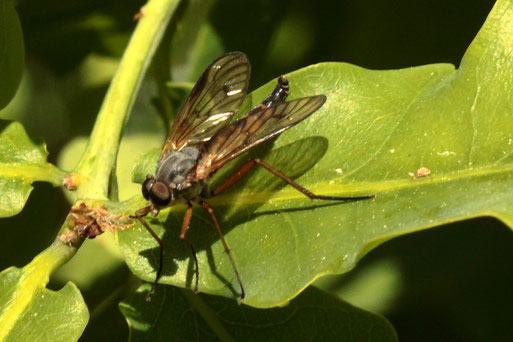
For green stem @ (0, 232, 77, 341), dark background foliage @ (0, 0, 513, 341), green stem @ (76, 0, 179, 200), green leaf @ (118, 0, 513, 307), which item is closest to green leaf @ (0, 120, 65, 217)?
green stem @ (76, 0, 179, 200)

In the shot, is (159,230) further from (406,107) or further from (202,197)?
(406,107)

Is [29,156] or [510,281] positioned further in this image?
[510,281]

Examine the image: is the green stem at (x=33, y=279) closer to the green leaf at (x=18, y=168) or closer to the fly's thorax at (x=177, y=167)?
the green leaf at (x=18, y=168)

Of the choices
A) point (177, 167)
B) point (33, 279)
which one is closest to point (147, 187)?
point (177, 167)

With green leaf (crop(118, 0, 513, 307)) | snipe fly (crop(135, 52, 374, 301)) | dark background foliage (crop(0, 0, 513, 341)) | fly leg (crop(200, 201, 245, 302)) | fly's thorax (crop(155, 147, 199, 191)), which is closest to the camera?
green leaf (crop(118, 0, 513, 307))

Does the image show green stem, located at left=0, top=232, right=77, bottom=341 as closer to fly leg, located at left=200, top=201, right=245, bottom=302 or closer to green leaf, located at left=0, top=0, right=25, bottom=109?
fly leg, located at left=200, top=201, right=245, bottom=302

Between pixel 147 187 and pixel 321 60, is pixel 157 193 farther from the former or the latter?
pixel 321 60

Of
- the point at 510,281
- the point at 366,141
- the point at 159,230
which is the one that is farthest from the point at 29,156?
the point at 510,281
